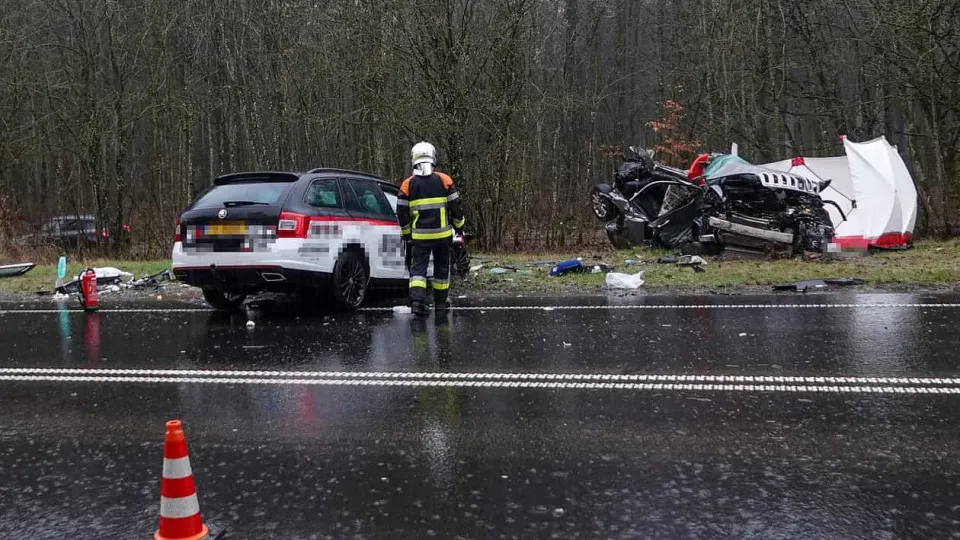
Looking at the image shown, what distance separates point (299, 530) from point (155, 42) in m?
20.7

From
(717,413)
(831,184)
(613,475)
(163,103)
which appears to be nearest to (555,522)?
(613,475)

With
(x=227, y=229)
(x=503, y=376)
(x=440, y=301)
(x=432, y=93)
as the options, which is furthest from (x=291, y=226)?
(x=432, y=93)

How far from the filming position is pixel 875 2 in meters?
17.9

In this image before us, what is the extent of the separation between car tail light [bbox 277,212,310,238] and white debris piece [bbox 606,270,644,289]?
4.66 m

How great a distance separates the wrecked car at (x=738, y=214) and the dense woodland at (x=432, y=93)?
3.39m

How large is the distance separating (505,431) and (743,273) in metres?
8.39

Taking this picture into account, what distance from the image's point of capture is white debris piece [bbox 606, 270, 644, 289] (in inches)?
454

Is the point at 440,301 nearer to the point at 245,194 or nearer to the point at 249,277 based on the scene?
the point at 249,277

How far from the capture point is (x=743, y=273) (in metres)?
12.2

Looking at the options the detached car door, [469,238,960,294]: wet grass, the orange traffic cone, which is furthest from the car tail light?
the orange traffic cone

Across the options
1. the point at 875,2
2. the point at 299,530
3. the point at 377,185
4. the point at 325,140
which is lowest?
the point at 299,530

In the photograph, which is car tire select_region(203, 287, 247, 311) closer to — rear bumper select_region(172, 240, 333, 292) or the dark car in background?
rear bumper select_region(172, 240, 333, 292)

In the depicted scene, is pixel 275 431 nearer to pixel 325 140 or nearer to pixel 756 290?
pixel 756 290

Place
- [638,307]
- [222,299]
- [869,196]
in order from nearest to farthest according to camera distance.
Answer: [638,307], [222,299], [869,196]
